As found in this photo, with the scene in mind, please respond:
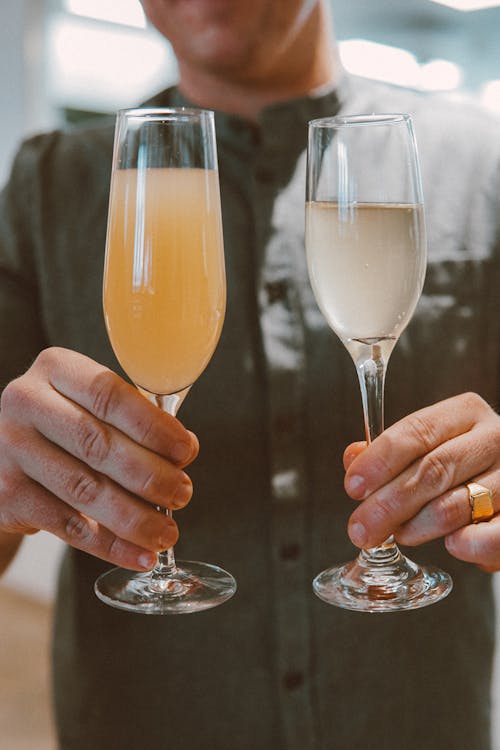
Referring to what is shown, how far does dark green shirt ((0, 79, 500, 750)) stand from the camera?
1.15 metres

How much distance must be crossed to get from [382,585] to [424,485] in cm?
11

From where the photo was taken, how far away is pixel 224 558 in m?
1.18

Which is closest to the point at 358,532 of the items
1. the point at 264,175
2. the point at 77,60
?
the point at 264,175

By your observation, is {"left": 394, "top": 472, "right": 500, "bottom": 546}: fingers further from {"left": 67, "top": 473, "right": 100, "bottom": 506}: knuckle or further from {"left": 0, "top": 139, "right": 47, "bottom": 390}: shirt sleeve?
{"left": 0, "top": 139, "right": 47, "bottom": 390}: shirt sleeve

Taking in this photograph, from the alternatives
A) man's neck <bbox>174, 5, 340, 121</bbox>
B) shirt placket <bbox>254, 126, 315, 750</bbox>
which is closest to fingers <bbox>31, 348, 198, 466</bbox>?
shirt placket <bbox>254, 126, 315, 750</bbox>

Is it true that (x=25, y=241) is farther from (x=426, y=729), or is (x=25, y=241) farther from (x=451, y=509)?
(x=426, y=729)

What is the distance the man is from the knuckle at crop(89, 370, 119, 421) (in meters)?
0.38

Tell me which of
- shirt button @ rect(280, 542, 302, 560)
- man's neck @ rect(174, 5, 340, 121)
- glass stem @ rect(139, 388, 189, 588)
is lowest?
shirt button @ rect(280, 542, 302, 560)

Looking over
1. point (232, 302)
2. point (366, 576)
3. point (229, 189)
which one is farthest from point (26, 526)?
point (229, 189)

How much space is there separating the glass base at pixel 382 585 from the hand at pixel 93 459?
162mm

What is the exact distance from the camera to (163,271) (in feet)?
2.59

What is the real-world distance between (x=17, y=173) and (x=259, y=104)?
39 centimetres

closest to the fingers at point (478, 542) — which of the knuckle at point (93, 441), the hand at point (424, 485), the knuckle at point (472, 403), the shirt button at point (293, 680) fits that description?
the hand at point (424, 485)

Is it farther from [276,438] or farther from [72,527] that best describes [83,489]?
[276,438]
